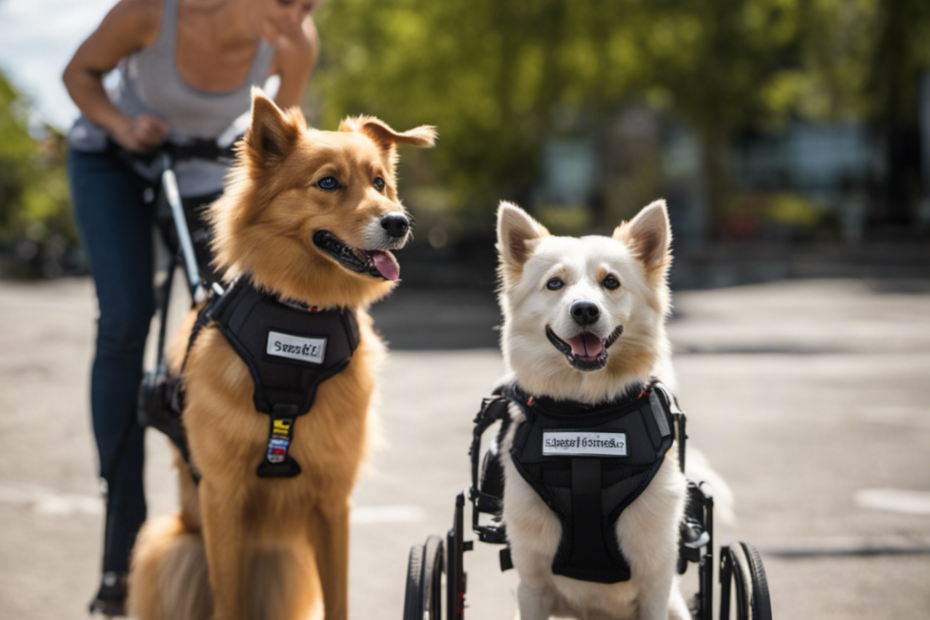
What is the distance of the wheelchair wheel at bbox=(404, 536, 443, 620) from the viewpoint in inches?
108

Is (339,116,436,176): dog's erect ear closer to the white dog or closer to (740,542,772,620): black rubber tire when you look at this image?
the white dog

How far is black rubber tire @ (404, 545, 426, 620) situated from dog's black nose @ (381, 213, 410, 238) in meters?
1.02

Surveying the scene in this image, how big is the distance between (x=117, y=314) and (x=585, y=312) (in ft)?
6.30

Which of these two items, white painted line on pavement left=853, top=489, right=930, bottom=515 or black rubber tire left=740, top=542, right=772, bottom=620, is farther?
white painted line on pavement left=853, top=489, right=930, bottom=515

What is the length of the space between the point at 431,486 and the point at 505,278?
3.12 metres

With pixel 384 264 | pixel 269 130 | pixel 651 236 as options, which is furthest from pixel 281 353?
pixel 651 236

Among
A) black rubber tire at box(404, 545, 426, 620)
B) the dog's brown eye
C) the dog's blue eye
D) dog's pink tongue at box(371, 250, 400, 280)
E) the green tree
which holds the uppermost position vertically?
the green tree

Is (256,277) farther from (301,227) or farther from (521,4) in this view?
(521,4)

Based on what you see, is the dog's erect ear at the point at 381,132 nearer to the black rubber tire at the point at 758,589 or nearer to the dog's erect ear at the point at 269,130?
the dog's erect ear at the point at 269,130

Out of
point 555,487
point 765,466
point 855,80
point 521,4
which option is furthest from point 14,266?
point 555,487

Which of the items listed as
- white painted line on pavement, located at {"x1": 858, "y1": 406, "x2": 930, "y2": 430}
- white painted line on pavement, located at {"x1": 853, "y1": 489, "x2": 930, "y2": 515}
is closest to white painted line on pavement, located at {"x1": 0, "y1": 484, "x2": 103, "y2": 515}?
white painted line on pavement, located at {"x1": 853, "y1": 489, "x2": 930, "y2": 515}

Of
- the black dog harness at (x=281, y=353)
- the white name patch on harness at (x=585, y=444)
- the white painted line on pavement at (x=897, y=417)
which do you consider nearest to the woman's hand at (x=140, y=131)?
the black dog harness at (x=281, y=353)

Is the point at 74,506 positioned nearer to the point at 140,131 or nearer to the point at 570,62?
the point at 140,131

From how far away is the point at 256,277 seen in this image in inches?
122
